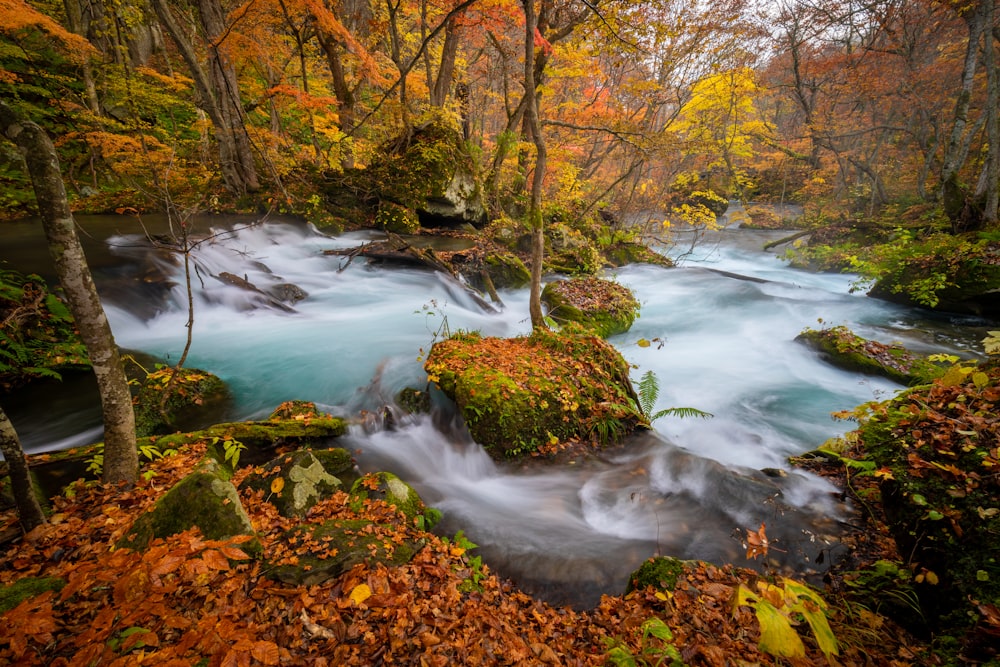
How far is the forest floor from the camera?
6.68ft

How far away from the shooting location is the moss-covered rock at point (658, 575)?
9.60 feet

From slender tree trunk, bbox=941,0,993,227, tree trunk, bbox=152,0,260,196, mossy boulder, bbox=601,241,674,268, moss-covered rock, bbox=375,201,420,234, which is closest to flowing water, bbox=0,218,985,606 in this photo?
moss-covered rock, bbox=375,201,420,234

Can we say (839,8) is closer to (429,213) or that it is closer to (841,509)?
(429,213)

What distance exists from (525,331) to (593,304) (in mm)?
1899

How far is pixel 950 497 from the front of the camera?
2.61 meters

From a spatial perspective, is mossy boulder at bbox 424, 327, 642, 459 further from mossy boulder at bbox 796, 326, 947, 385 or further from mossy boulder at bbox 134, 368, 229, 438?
mossy boulder at bbox 796, 326, 947, 385

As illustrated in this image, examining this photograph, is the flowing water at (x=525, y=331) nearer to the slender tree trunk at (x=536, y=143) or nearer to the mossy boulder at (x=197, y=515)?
the mossy boulder at (x=197, y=515)

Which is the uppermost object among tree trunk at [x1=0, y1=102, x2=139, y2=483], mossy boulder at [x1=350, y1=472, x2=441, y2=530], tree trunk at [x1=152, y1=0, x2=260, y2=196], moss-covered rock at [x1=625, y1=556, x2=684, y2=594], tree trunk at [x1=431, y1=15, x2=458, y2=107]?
tree trunk at [x1=431, y1=15, x2=458, y2=107]

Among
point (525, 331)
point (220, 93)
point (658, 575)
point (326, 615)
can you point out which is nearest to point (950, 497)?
point (658, 575)

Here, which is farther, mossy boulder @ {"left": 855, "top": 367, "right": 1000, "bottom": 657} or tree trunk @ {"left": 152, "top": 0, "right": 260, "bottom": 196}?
tree trunk @ {"left": 152, "top": 0, "right": 260, "bottom": 196}

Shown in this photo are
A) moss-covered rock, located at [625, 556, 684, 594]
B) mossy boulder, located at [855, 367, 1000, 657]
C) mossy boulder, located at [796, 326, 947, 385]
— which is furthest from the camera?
mossy boulder, located at [796, 326, 947, 385]

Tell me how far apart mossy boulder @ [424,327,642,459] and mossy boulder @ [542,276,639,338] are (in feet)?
7.38

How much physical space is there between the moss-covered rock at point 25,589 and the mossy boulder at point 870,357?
1009 centimetres

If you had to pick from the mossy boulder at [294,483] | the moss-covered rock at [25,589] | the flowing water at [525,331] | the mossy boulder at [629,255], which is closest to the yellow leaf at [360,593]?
the mossy boulder at [294,483]
